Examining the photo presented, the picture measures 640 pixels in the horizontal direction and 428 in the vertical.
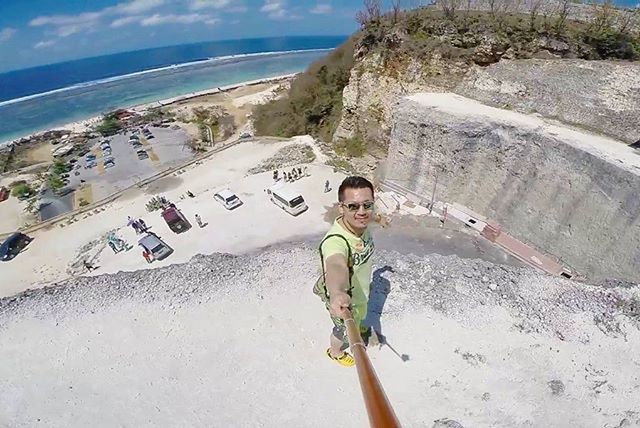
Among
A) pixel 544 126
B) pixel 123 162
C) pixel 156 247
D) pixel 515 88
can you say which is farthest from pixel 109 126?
pixel 544 126

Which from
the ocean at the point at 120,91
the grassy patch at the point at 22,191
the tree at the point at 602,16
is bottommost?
the ocean at the point at 120,91

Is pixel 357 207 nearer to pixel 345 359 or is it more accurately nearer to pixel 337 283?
pixel 337 283

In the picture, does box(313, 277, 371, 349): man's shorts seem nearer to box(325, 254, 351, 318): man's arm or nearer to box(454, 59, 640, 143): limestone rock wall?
box(325, 254, 351, 318): man's arm

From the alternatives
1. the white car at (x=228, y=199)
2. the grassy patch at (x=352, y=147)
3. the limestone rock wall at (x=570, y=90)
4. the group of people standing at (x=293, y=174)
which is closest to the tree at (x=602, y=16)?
the limestone rock wall at (x=570, y=90)

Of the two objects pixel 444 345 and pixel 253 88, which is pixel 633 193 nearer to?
pixel 444 345

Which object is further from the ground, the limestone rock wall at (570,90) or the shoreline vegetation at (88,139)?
the limestone rock wall at (570,90)

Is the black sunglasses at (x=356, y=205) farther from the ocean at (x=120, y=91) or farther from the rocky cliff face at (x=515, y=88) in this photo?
the ocean at (x=120, y=91)

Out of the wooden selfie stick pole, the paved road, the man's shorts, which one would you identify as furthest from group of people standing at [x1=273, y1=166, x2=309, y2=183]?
the wooden selfie stick pole
